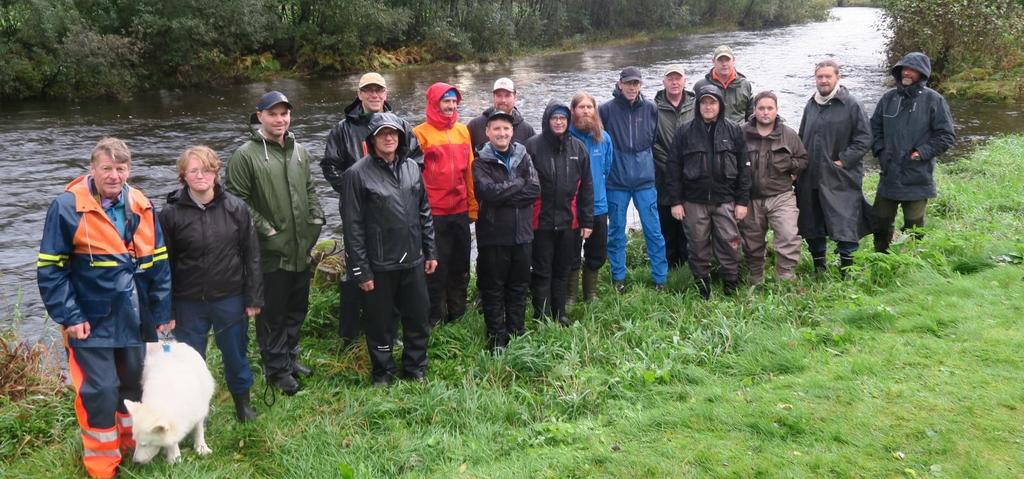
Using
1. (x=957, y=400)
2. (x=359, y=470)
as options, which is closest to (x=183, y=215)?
(x=359, y=470)

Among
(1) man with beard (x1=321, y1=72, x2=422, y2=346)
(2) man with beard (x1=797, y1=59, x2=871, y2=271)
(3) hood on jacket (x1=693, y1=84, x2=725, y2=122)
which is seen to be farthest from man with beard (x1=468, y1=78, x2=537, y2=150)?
(2) man with beard (x1=797, y1=59, x2=871, y2=271)

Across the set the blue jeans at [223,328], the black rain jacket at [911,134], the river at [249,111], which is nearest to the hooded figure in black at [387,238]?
the blue jeans at [223,328]

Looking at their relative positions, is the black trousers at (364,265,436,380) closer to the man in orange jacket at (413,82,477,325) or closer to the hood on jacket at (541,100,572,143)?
the man in orange jacket at (413,82,477,325)

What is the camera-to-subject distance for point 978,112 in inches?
703

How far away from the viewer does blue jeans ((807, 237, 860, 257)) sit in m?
6.70

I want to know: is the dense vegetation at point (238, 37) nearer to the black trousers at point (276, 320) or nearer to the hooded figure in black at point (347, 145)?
the hooded figure in black at point (347, 145)

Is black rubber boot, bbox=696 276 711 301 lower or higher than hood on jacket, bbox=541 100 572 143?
lower

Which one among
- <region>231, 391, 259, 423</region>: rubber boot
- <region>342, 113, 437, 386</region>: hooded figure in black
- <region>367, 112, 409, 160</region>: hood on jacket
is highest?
<region>367, 112, 409, 160</region>: hood on jacket

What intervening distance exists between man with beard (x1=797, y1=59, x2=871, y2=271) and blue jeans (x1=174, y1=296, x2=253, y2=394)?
198 inches

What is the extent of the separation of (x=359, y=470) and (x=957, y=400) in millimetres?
3387

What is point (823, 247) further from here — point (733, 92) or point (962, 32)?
point (962, 32)

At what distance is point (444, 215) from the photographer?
593 centimetres

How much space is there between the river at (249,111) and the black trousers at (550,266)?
4.74 metres

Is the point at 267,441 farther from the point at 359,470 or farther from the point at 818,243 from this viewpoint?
the point at 818,243
